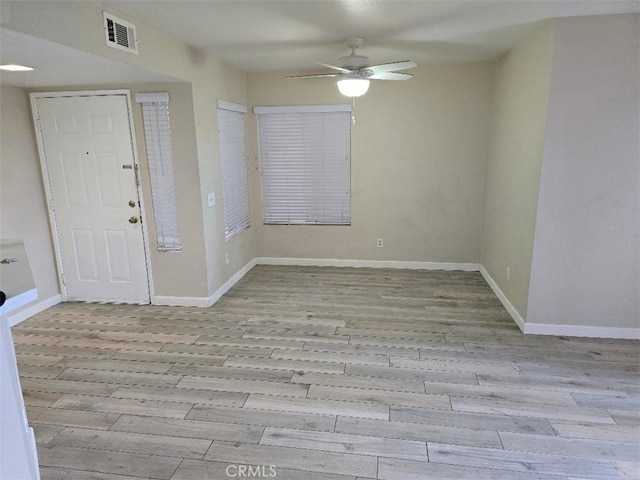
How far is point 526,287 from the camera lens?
344 cm

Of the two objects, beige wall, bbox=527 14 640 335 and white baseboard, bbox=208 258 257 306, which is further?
white baseboard, bbox=208 258 257 306

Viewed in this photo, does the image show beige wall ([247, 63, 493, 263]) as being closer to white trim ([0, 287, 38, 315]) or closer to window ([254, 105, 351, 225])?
window ([254, 105, 351, 225])

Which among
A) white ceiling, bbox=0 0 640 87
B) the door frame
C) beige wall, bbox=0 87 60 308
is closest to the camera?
white ceiling, bbox=0 0 640 87

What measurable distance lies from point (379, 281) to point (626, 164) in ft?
8.73

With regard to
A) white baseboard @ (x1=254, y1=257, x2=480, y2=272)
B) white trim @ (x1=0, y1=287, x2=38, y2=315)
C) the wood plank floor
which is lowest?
the wood plank floor

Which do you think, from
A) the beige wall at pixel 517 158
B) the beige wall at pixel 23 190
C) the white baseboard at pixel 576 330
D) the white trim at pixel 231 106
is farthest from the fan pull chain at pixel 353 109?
the beige wall at pixel 23 190

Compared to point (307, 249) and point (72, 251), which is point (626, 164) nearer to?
point (307, 249)

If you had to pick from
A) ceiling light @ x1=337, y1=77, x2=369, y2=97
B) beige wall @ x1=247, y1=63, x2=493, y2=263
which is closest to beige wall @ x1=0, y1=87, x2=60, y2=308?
beige wall @ x1=247, y1=63, x2=493, y2=263

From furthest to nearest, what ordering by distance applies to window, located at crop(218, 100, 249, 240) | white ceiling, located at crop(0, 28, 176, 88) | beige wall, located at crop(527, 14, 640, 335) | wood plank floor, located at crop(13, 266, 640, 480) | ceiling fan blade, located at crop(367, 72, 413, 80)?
window, located at crop(218, 100, 249, 240) < ceiling fan blade, located at crop(367, 72, 413, 80) < beige wall, located at crop(527, 14, 640, 335) < white ceiling, located at crop(0, 28, 176, 88) < wood plank floor, located at crop(13, 266, 640, 480)

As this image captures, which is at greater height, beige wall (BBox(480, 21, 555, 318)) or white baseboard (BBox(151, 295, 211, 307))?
beige wall (BBox(480, 21, 555, 318))

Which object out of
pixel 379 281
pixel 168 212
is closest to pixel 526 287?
pixel 379 281

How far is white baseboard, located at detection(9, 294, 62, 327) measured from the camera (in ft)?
12.4

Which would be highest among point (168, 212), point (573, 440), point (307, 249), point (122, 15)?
point (122, 15)

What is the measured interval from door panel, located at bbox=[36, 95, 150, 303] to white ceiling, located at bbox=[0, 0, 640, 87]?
0.33m
